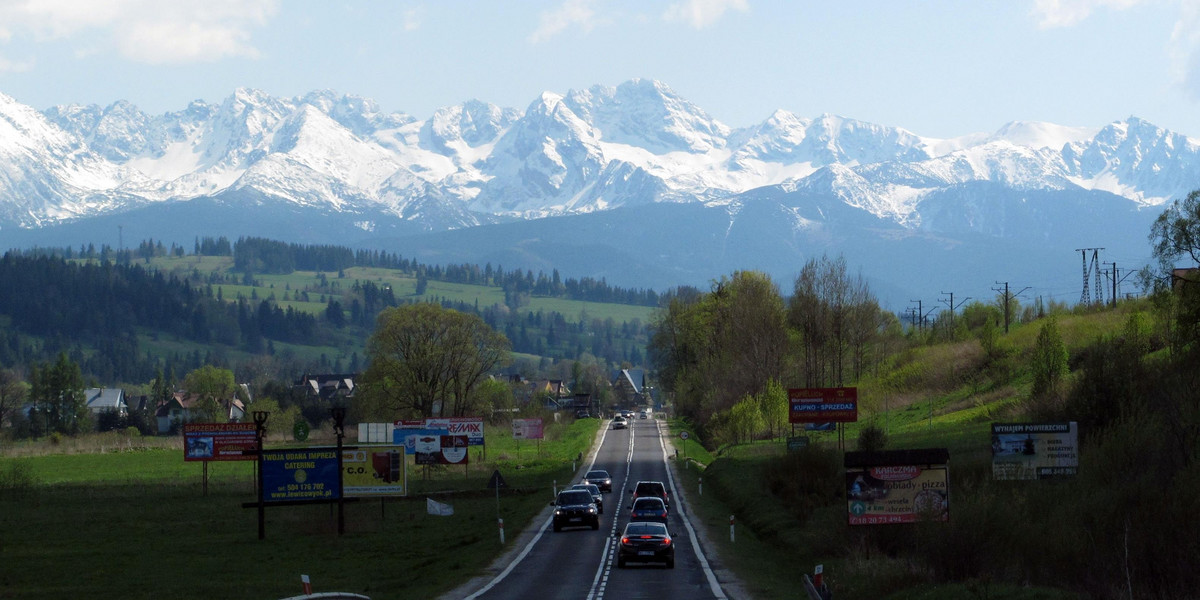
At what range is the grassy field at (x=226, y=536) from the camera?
38312 millimetres

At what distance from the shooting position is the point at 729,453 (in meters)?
85.6

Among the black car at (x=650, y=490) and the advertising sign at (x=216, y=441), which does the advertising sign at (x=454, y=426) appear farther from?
the black car at (x=650, y=490)

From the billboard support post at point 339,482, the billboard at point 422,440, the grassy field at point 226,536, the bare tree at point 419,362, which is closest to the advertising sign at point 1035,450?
the grassy field at point 226,536

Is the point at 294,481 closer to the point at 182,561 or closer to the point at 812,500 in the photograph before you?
the point at 182,561

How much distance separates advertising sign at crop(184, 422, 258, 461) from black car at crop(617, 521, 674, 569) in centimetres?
4161

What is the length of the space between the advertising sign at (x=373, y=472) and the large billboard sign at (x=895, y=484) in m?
29.1

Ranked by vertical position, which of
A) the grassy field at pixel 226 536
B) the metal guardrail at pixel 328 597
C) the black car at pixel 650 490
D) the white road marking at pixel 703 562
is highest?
the metal guardrail at pixel 328 597

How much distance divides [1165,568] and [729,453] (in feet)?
171

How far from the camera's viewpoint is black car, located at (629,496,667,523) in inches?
1850

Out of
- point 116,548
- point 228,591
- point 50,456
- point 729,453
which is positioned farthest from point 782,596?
point 50,456

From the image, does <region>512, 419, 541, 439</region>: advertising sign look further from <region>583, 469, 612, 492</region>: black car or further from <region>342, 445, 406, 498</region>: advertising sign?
<region>342, 445, 406, 498</region>: advertising sign

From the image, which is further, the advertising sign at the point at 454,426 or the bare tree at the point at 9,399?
the bare tree at the point at 9,399

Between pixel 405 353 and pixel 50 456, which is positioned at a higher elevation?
pixel 405 353

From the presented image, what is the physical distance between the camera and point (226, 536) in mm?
52438
